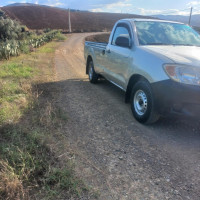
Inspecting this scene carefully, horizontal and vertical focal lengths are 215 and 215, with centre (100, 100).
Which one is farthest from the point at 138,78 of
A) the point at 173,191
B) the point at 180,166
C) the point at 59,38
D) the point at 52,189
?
the point at 59,38

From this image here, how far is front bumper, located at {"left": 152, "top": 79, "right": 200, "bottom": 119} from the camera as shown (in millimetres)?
3125

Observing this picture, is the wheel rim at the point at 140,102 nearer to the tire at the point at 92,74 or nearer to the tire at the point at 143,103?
the tire at the point at 143,103

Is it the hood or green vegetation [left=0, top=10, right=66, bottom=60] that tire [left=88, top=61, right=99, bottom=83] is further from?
green vegetation [left=0, top=10, right=66, bottom=60]

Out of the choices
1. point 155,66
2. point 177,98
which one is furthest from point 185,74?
point 155,66

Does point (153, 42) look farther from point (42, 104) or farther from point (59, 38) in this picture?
point (59, 38)

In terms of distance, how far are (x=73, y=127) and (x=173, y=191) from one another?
6.84 ft

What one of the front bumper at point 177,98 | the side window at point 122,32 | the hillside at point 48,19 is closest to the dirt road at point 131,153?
the front bumper at point 177,98

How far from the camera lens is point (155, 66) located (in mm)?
3463

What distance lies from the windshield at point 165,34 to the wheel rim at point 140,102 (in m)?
1.03

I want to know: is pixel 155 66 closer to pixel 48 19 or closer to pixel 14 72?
pixel 14 72

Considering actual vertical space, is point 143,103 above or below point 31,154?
above

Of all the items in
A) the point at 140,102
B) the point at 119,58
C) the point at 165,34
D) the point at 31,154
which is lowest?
the point at 31,154

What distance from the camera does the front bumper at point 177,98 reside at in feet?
10.3

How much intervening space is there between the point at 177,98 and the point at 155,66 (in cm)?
64
